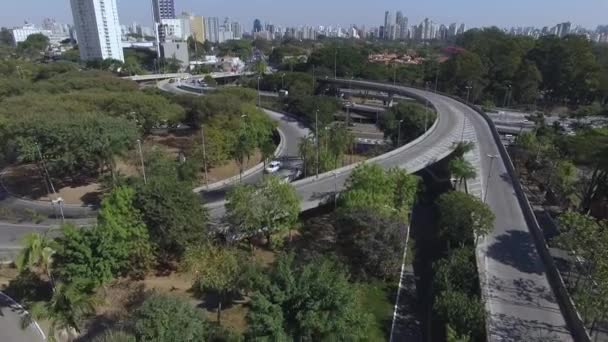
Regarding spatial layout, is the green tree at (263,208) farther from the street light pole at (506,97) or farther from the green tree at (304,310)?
the street light pole at (506,97)

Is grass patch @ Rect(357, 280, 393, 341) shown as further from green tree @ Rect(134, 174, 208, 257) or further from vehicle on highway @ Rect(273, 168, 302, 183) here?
vehicle on highway @ Rect(273, 168, 302, 183)

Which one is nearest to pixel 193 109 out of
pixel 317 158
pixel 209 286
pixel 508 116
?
pixel 317 158

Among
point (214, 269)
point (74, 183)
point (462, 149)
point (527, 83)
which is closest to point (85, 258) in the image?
point (214, 269)

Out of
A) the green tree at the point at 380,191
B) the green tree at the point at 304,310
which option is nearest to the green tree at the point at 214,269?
the green tree at the point at 304,310

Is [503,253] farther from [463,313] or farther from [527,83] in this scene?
[527,83]

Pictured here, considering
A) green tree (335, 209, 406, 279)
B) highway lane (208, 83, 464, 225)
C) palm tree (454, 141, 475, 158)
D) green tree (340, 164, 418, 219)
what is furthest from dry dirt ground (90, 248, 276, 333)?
palm tree (454, 141, 475, 158)
